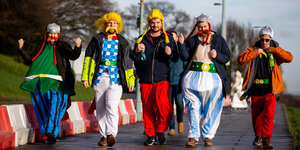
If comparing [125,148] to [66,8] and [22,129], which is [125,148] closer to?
[22,129]

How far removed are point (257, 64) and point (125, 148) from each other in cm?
263

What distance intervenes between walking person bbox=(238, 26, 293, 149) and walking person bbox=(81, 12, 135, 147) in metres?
1.89

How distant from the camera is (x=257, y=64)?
10039mm

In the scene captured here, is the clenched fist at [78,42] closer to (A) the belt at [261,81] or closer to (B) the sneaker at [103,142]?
(B) the sneaker at [103,142]

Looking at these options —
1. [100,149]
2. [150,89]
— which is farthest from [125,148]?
[150,89]

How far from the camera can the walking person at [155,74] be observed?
32.0 feet

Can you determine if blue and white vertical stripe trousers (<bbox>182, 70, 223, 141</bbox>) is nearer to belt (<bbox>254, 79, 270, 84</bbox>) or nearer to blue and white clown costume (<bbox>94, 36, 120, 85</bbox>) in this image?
belt (<bbox>254, 79, 270, 84</bbox>)

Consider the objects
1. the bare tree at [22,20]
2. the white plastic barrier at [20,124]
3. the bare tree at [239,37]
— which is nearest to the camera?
Result: the white plastic barrier at [20,124]

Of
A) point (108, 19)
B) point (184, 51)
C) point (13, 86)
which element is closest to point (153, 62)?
point (184, 51)

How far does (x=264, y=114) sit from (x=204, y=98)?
105 cm

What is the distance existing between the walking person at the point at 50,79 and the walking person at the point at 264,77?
2836 millimetres

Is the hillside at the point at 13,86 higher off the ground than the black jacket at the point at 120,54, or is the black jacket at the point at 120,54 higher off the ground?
the black jacket at the point at 120,54

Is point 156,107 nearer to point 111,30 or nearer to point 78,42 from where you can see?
point 111,30

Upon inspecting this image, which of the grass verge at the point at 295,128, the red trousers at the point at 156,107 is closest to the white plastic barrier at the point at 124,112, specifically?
the grass verge at the point at 295,128
